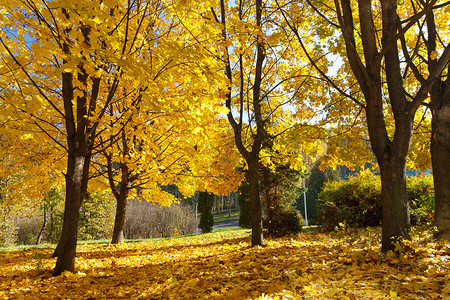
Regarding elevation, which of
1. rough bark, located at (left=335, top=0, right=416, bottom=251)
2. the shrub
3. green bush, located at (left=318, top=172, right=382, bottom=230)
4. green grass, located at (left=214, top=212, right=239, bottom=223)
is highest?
rough bark, located at (left=335, top=0, right=416, bottom=251)

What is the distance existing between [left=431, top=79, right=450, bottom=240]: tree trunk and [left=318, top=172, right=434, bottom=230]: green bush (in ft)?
12.0

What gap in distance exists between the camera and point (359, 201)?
30.7 feet

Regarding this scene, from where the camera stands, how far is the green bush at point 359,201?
29.3 ft

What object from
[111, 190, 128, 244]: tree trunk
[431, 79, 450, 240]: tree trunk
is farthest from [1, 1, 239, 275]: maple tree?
[431, 79, 450, 240]: tree trunk

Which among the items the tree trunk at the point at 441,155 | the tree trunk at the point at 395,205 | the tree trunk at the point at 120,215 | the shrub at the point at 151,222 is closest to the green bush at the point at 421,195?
the tree trunk at the point at 441,155

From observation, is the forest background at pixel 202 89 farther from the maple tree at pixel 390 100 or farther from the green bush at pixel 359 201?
the green bush at pixel 359 201

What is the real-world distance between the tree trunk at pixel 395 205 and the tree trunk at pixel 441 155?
5.43 feet

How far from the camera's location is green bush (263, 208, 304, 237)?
9.34 m

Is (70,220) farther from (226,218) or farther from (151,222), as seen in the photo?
(226,218)

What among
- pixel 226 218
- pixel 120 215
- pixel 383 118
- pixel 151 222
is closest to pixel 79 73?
pixel 383 118

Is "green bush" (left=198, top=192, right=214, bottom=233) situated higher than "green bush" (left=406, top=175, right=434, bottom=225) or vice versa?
"green bush" (left=406, top=175, right=434, bottom=225)

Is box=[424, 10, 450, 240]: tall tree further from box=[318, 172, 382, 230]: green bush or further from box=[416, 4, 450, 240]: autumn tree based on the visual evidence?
box=[318, 172, 382, 230]: green bush

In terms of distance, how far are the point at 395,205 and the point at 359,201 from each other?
5944 mm

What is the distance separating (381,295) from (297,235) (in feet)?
22.3
